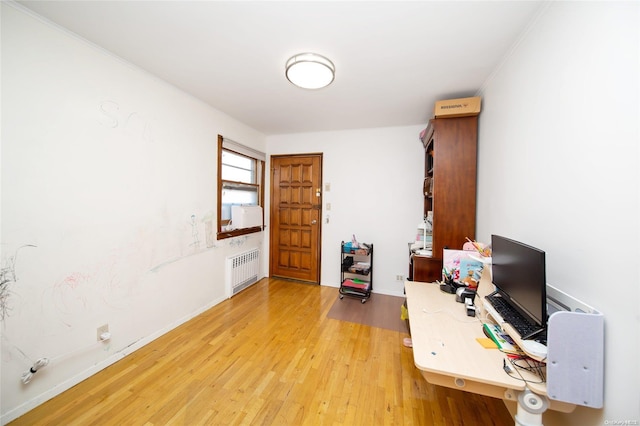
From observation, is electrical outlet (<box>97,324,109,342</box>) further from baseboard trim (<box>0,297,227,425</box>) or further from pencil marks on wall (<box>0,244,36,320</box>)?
pencil marks on wall (<box>0,244,36,320</box>)

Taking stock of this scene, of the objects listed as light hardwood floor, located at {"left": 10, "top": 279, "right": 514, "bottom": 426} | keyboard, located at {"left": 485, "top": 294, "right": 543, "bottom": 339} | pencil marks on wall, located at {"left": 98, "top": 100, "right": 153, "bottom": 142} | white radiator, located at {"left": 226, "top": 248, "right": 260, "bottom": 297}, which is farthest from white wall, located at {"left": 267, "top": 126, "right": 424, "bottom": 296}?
pencil marks on wall, located at {"left": 98, "top": 100, "right": 153, "bottom": 142}

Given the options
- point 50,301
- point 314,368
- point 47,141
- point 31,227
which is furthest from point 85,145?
point 314,368

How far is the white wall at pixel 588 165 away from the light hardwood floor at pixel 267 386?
2.40 ft

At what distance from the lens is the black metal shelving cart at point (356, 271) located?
10.8ft

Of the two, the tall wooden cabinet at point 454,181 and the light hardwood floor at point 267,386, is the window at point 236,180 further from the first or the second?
the tall wooden cabinet at point 454,181

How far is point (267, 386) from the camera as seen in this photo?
1702 millimetres

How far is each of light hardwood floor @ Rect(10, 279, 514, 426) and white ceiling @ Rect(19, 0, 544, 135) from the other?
2.48 m

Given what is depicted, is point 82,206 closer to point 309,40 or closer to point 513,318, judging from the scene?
point 309,40

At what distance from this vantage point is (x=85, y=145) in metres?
1.69

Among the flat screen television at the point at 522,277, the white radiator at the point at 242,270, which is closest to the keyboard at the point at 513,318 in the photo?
the flat screen television at the point at 522,277

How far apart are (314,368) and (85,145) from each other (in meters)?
2.44

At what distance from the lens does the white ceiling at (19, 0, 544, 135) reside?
1365 mm

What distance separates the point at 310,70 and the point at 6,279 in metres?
2.40

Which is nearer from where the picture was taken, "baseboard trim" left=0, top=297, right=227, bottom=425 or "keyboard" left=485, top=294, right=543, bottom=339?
"keyboard" left=485, top=294, right=543, bottom=339
